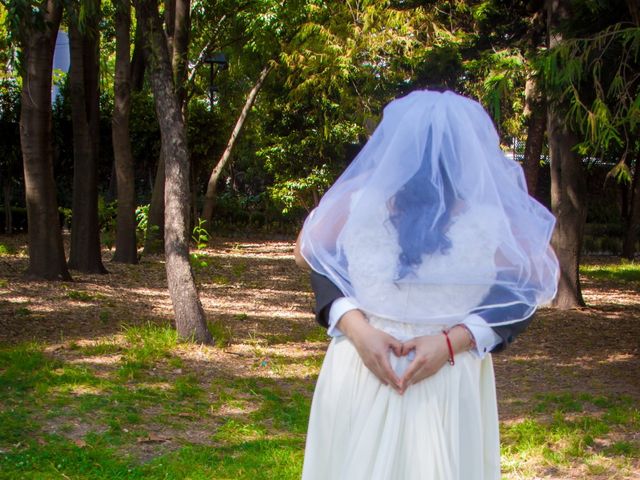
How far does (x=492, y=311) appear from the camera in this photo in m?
2.57

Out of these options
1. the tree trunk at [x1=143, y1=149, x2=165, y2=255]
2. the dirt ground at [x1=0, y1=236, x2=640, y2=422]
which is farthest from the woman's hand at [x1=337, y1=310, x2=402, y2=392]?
the tree trunk at [x1=143, y1=149, x2=165, y2=255]

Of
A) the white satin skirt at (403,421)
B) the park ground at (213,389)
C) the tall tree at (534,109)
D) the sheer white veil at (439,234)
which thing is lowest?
the park ground at (213,389)

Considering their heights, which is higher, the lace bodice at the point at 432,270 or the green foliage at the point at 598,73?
the green foliage at the point at 598,73

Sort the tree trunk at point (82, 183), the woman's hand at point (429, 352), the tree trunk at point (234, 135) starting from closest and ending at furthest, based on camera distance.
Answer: the woman's hand at point (429, 352) < the tree trunk at point (82, 183) < the tree trunk at point (234, 135)

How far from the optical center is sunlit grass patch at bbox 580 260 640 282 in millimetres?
16859

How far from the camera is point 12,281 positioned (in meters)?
10.9

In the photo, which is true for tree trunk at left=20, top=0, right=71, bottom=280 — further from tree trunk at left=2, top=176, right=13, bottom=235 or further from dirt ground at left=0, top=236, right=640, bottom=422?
tree trunk at left=2, top=176, right=13, bottom=235

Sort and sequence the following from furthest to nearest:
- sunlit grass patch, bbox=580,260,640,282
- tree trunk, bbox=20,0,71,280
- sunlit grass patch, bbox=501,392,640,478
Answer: sunlit grass patch, bbox=580,260,640,282 → tree trunk, bbox=20,0,71,280 → sunlit grass patch, bbox=501,392,640,478

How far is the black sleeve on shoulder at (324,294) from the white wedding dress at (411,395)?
0.28ft

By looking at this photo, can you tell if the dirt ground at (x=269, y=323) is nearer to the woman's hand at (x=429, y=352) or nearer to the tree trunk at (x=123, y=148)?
the tree trunk at (x=123, y=148)

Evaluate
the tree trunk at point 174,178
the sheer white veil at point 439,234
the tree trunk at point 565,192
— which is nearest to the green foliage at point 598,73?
the tree trunk at point 565,192

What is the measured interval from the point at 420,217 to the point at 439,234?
0.08 meters

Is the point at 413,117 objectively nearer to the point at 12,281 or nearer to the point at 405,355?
the point at 405,355

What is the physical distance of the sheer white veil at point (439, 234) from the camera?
2.54 metres
